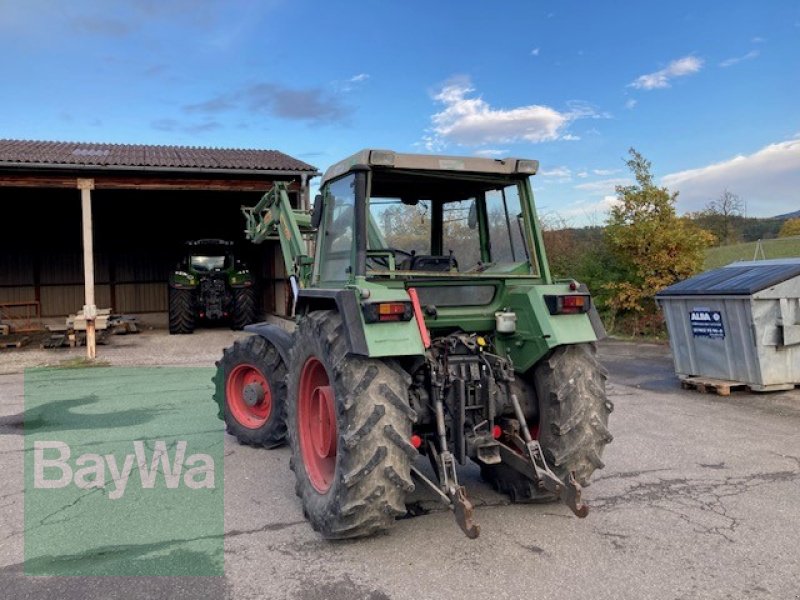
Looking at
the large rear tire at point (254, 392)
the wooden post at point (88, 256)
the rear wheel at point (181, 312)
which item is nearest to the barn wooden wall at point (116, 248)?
the rear wheel at point (181, 312)

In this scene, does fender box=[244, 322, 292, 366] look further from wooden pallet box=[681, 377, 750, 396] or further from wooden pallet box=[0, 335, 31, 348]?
wooden pallet box=[0, 335, 31, 348]

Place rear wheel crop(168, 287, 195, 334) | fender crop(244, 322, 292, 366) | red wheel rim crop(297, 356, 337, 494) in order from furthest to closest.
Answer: rear wheel crop(168, 287, 195, 334), fender crop(244, 322, 292, 366), red wheel rim crop(297, 356, 337, 494)

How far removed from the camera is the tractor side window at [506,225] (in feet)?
14.9

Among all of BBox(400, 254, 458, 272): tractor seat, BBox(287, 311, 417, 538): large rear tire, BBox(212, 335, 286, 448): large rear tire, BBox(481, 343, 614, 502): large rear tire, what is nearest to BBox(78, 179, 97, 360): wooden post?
BBox(212, 335, 286, 448): large rear tire

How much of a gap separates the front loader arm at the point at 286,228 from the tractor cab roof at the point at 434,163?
1647 mm

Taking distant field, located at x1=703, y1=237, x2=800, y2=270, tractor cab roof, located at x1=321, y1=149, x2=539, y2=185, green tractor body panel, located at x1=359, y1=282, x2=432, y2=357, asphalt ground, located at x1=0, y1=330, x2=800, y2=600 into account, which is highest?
distant field, located at x1=703, y1=237, x2=800, y2=270

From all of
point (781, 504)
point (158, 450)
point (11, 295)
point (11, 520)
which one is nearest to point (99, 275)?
point (11, 295)

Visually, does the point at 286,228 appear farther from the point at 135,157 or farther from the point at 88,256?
the point at 135,157

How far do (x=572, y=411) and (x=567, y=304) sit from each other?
0.67m

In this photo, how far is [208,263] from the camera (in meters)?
17.1

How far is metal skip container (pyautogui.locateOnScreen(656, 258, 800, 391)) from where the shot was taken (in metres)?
7.66

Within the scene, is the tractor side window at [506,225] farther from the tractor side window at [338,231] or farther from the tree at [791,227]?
the tree at [791,227]

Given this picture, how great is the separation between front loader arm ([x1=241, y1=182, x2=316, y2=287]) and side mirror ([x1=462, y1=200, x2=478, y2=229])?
1501mm

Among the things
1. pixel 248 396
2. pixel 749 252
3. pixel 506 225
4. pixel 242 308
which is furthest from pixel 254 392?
pixel 749 252
